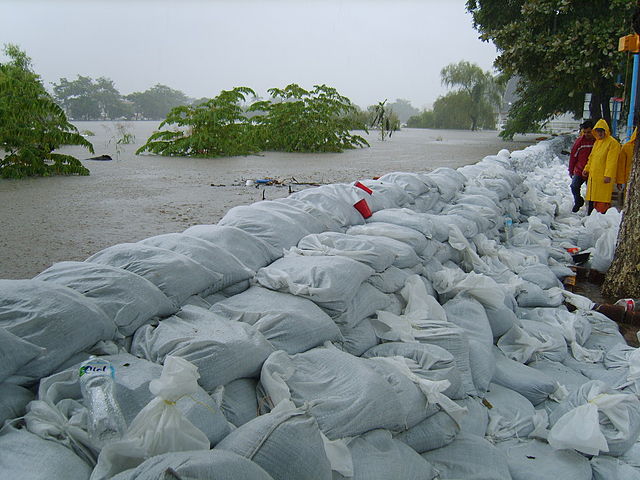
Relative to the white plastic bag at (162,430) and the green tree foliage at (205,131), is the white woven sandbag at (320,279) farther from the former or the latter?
the green tree foliage at (205,131)

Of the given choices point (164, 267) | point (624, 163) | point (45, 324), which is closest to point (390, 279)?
point (164, 267)

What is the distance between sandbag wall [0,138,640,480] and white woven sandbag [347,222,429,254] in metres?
0.01

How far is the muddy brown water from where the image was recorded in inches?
154

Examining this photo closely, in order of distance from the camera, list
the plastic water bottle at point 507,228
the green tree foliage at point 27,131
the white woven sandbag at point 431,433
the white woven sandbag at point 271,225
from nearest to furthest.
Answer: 1. the white woven sandbag at point 431,433
2. the white woven sandbag at point 271,225
3. the plastic water bottle at point 507,228
4. the green tree foliage at point 27,131

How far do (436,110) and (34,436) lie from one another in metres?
42.6

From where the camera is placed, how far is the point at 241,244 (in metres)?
2.74

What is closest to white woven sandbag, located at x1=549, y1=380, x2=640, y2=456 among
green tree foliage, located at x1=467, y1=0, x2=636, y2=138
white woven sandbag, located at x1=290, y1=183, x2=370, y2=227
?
white woven sandbag, located at x1=290, y1=183, x2=370, y2=227

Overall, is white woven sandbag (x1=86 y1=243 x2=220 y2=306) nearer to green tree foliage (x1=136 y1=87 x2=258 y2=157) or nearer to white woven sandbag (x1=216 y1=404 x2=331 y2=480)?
white woven sandbag (x1=216 y1=404 x2=331 y2=480)

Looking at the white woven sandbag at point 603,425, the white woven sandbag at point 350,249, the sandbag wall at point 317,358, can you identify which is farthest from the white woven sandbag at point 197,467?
the white woven sandbag at point 350,249

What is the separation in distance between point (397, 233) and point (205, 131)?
987cm

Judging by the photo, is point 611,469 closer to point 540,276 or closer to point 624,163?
point 540,276

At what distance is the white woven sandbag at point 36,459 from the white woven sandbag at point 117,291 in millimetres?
559

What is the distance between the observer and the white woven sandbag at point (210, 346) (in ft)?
5.48

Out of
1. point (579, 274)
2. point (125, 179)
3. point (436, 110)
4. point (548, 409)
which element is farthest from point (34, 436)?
point (436, 110)
